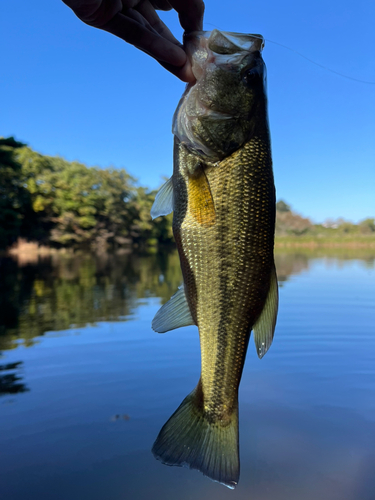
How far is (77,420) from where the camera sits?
515cm

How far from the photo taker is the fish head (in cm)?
183

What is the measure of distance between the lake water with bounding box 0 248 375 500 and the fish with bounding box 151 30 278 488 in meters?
2.33

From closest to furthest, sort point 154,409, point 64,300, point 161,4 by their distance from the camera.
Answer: point 161,4 → point 154,409 → point 64,300

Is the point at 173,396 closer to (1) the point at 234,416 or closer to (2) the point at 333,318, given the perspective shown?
(1) the point at 234,416

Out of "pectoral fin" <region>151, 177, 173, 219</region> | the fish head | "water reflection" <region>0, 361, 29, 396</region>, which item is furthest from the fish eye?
"water reflection" <region>0, 361, 29, 396</region>

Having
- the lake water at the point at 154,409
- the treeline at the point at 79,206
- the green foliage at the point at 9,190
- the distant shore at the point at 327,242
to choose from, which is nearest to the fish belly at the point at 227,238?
the lake water at the point at 154,409

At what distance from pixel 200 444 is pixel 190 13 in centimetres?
209

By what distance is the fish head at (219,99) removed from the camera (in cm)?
183

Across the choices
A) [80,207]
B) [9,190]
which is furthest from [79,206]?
[9,190]

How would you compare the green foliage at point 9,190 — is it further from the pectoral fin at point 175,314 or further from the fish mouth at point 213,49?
the pectoral fin at point 175,314

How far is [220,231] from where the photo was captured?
71.1 inches

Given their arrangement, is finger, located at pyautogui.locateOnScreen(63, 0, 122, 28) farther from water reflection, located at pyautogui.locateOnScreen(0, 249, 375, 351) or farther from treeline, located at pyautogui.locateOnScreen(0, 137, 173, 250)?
treeline, located at pyautogui.locateOnScreen(0, 137, 173, 250)

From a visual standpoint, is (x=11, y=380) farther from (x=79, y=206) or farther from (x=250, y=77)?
(x=79, y=206)

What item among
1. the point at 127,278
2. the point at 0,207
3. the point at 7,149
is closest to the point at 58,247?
the point at 0,207
